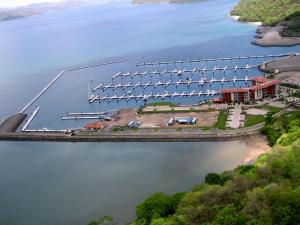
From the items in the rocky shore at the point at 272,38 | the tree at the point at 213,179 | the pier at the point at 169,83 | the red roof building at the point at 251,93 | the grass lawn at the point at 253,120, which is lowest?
the rocky shore at the point at 272,38

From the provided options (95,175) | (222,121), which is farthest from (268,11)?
(95,175)

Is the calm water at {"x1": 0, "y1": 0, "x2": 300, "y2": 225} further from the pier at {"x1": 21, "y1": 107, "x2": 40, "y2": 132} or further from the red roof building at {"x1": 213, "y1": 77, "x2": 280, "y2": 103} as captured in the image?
the red roof building at {"x1": 213, "y1": 77, "x2": 280, "y2": 103}

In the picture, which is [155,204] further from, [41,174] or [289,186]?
[41,174]

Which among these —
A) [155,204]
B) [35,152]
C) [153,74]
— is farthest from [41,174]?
[153,74]

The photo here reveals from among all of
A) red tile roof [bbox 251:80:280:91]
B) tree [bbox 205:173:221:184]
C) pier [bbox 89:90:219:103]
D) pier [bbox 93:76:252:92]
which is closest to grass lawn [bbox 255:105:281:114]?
red tile roof [bbox 251:80:280:91]

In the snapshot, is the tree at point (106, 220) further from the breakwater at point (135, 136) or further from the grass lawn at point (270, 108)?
the grass lawn at point (270, 108)

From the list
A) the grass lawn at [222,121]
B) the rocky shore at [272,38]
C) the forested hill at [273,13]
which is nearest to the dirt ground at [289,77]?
the grass lawn at [222,121]
